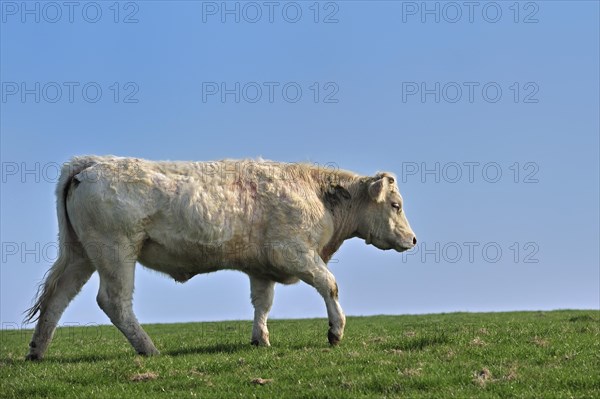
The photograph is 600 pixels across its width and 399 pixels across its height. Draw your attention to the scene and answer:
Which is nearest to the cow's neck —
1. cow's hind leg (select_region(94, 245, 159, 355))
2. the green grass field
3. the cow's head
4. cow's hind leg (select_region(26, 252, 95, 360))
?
the cow's head

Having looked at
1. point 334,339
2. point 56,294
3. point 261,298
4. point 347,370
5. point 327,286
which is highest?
point 327,286

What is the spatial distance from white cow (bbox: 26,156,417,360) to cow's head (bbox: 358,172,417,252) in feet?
3.07

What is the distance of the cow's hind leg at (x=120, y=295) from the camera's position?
45.6ft

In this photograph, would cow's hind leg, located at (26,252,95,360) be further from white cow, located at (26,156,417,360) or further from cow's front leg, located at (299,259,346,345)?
cow's front leg, located at (299,259,346,345)

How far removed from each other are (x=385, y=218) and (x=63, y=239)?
6.29 m

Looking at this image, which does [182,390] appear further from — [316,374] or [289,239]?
[289,239]

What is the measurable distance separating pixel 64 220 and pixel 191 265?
7.94ft

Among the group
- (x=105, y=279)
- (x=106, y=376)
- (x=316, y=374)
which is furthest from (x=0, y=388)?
(x=316, y=374)

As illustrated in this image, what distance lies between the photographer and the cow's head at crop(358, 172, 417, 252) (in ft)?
53.3

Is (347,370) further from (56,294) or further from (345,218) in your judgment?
(56,294)

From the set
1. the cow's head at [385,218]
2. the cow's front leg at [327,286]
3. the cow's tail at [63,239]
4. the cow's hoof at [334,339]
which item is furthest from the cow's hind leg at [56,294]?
the cow's head at [385,218]

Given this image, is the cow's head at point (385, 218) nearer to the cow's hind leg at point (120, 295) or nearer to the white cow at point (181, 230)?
the white cow at point (181, 230)

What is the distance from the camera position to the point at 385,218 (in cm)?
1653

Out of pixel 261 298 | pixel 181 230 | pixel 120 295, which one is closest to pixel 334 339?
pixel 261 298
